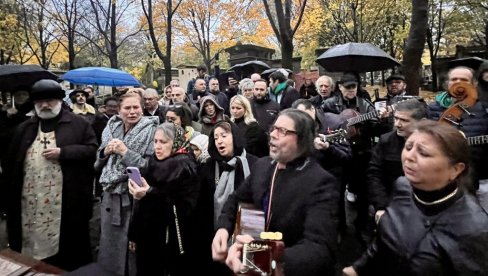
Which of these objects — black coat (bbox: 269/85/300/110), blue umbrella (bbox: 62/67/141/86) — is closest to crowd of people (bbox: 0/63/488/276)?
black coat (bbox: 269/85/300/110)

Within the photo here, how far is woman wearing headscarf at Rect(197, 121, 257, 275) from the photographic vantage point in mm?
3393

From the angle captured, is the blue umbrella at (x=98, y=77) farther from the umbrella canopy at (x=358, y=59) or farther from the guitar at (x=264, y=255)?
the guitar at (x=264, y=255)

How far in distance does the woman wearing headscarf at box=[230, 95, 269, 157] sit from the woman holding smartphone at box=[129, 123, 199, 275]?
1.35 m

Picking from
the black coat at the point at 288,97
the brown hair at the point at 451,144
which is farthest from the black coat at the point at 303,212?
the black coat at the point at 288,97

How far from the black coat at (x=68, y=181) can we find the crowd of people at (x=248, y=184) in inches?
0.5

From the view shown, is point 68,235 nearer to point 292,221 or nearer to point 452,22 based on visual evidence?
point 292,221

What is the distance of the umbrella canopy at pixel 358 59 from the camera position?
594cm

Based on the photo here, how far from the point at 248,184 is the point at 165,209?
1147 mm

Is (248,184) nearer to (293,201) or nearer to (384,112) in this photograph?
(293,201)

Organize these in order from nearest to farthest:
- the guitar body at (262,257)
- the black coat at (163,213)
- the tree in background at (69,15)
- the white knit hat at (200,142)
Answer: the guitar body at (262,257) → the black coat at (163,213) → the white knit hat at (200,142) → the tree in background at (69,15)

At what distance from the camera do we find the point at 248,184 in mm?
2346

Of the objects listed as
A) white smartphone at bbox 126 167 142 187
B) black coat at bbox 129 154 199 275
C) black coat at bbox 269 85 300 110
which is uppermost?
black coat at bbox 269 85 300 110

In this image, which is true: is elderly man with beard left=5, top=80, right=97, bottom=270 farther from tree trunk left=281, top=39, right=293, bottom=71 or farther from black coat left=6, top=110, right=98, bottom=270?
tree trunk left=281, top=39, right=293, bottom=71

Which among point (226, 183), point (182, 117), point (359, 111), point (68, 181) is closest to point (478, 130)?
point (359, 111)
